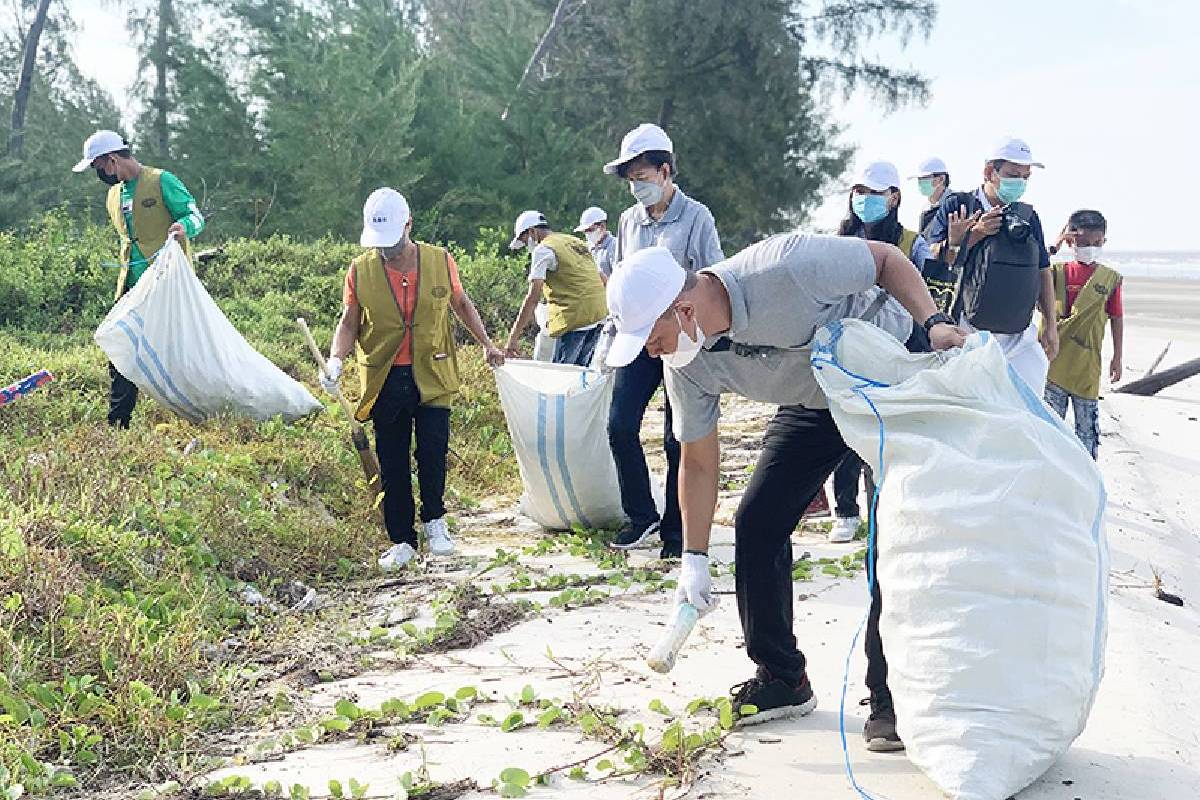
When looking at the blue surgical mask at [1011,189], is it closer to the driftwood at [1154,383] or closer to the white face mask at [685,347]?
the white face mask at [685,347]

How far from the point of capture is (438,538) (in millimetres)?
5426

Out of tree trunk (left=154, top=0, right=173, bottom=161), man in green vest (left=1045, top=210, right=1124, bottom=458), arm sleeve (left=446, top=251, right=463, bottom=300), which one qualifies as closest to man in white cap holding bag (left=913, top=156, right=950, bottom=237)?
man in green vest (left=1045, top=210, right=1124, bottom=458)

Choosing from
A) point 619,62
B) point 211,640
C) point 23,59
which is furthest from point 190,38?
point 211,640

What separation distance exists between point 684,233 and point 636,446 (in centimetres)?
95

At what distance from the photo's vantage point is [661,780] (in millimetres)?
2957

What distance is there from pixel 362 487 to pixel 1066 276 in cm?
390

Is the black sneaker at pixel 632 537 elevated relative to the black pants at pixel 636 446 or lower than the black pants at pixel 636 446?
lower

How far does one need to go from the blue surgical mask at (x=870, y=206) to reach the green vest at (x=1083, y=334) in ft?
5.15

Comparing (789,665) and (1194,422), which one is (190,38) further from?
(789,665)

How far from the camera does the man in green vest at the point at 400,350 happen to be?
5.12 metres

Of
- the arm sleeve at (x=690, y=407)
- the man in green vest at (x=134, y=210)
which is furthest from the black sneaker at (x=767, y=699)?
the man in green vest at (x=134, y=210)

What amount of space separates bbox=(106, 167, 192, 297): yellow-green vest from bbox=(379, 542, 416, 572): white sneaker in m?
2.51

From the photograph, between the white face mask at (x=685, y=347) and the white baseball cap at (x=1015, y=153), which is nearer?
the white face mask at (x=685, y=347)

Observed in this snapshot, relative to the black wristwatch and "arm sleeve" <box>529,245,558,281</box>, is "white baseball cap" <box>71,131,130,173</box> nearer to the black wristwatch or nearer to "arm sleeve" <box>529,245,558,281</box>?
"arm sleeve" <box>529,245,558,281</box>
